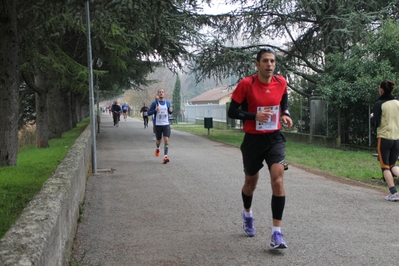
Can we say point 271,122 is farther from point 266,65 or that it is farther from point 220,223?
point 220,223

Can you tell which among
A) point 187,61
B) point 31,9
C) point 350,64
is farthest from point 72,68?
point 350,64

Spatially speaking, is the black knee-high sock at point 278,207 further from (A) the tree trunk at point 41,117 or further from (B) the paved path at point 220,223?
(A) the tree trunk at point 41,117

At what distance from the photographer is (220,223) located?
6.69 metres

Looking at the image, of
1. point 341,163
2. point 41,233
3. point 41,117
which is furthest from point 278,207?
point 41,117

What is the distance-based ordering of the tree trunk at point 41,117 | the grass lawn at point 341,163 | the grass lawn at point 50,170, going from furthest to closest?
1. the tree trunk at point 41,117
2. the grass lawn at point 341,163
3. the grass lawn at point 50,170

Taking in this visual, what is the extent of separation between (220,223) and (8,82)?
19.3ft

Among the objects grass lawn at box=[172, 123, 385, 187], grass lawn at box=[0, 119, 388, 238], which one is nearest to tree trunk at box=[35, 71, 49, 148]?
grass lawn at box=[0, 119, 388, 238]

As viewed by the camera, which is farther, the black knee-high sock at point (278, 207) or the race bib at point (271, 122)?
the race bib at point (271, 122)

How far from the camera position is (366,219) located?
272 inches

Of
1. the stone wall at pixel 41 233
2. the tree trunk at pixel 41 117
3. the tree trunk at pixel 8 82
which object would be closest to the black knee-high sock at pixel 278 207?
the stone wall at pixel 41 233

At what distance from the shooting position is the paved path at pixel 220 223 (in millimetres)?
5199

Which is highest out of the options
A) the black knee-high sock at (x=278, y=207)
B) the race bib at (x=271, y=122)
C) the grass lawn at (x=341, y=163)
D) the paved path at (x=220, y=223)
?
the race bib at (x=271, y=122)

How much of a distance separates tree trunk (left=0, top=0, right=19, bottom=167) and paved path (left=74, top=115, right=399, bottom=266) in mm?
1890

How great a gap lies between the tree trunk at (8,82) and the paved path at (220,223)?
1.89 metres
